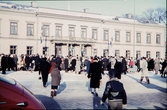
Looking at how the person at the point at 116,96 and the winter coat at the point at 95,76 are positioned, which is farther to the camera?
the winter coat at the point at 95,76

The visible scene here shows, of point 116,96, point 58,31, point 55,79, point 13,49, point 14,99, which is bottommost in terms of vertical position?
point 55,79

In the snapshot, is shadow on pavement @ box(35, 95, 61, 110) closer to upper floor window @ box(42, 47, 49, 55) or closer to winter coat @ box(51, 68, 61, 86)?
winter coat @ box(51, 68, 61, 86)

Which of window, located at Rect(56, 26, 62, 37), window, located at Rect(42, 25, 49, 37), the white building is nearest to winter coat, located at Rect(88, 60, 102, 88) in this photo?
the white building

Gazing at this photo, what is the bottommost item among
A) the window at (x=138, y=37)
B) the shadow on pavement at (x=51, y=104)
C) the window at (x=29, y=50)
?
the shadow on pavement at (x=51, y=104)

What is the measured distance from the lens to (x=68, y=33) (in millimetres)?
38906

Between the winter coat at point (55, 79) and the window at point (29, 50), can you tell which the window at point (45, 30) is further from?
the winter coat at point (55, 79)

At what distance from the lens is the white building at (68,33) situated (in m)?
34.2

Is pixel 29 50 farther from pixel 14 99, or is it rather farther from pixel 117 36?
pixel 14 99

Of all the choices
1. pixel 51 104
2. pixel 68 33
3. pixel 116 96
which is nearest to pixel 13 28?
pixel 68 33

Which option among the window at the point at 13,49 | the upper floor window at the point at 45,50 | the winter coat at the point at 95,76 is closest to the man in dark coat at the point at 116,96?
the winter coat at the point at 95,76

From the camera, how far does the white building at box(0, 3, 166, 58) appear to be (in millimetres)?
34156

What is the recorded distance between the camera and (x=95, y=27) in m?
41.8

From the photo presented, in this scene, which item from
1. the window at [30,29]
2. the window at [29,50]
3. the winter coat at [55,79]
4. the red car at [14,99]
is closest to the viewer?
the red car at [14,99]

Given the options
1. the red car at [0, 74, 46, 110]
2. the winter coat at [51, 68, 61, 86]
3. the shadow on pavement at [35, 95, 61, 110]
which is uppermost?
the red car at [0, 74, 46, 110]
